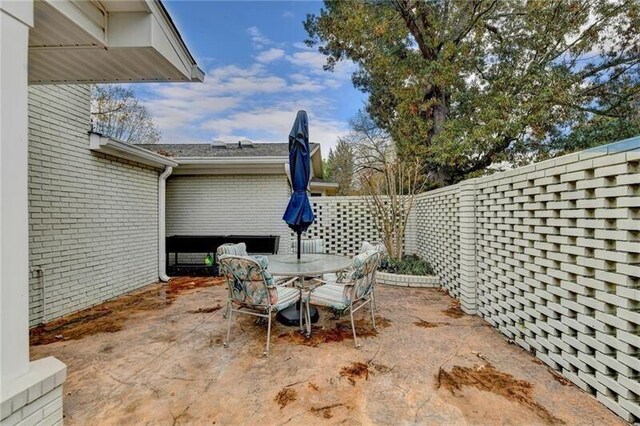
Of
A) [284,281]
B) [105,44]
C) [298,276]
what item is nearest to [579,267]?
[298,276]

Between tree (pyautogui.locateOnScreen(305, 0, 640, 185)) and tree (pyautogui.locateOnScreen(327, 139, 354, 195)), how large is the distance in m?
8.02

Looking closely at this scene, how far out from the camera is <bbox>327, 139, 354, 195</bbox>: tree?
1908 centimetres

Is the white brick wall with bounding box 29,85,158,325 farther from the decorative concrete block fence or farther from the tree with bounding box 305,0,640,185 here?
the tree with bounding box 305,0,640,185

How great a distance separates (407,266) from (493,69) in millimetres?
7774

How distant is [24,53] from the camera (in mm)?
1683

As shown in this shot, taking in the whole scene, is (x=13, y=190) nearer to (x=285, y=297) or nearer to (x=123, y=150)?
(x=285, y=297)

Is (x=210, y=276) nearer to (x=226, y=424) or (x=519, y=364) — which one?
(x=226, y=424)

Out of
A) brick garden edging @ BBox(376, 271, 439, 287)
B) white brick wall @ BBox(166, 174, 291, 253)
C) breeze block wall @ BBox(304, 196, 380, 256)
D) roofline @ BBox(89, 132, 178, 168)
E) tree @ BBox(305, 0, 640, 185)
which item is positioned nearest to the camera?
roofline @ BBox(89, 132, 178, 168)

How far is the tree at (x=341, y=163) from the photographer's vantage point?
19075 millimetres

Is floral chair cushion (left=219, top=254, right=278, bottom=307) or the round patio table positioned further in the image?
the round patio table

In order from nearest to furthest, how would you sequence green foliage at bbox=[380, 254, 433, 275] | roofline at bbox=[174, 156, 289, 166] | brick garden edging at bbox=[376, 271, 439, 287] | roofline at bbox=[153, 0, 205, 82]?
roofline at bbox=[153, 0, 205, 82]
brick garden edging at bbox=[376, 271, 439, 287]
green foliage at bbox=[380, 254, 433, 275]
roofline at bbox=[174, 156, 289, 166]

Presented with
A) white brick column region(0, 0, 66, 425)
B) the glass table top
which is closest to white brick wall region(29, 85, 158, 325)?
the glass table top

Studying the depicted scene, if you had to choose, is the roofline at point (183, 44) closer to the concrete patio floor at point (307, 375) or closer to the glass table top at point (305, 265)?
the glass table top at point (305, 265)

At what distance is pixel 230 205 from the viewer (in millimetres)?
7961
